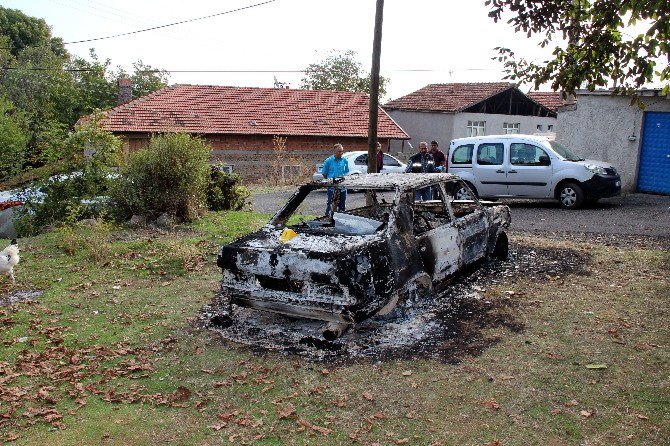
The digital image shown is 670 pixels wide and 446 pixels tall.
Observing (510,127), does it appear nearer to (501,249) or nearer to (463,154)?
(463,154)

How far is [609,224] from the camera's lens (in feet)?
41.2

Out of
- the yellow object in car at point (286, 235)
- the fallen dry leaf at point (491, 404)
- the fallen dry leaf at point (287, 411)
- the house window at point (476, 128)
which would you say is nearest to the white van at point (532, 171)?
the yellow object in car at point (286, 235)

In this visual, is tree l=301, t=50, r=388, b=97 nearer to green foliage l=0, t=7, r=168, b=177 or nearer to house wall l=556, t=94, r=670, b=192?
green foliage l=0, t=7, r=168, b=177

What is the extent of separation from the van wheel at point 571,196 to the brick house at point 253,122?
45.4 feet

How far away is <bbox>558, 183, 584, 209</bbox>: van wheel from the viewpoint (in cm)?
1432

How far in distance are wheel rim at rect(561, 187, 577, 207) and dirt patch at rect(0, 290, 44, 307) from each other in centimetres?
1180

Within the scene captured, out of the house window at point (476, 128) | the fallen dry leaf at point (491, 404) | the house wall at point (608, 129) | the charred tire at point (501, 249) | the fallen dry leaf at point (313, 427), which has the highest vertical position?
the house window at point (476, 128)

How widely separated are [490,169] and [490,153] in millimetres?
429

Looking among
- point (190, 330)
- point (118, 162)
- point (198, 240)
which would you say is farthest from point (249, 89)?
point (190, 330)

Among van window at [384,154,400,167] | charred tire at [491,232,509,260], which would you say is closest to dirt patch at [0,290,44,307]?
charred tire at [491,232,509,260]

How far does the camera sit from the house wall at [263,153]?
2845cm

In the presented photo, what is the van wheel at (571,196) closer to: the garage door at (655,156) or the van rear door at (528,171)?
the van rear door at (528,171)

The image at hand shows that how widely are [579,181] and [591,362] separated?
32.0 ft

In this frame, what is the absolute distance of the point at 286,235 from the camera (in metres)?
6.30
